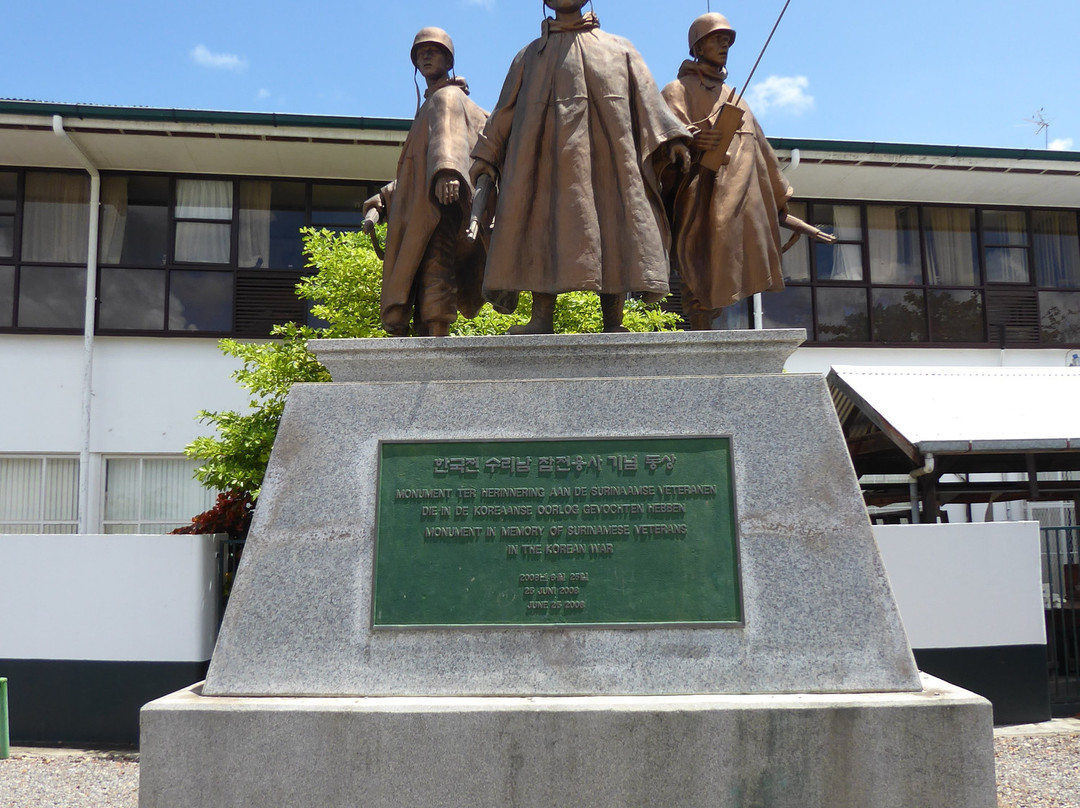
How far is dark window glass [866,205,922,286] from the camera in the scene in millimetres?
14609

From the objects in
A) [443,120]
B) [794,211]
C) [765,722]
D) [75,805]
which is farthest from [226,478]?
[794,211]

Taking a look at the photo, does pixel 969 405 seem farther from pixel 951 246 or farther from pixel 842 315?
pixel 951 246

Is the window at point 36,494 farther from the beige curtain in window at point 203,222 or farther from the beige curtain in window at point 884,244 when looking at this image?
the beige curtain in window at point 884,244

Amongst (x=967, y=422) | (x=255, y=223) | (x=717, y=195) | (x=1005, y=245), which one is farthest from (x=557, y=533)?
(x=1005, y=245)

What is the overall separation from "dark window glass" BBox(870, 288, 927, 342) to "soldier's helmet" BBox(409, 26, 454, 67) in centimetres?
1090

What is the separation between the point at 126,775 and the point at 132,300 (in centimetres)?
839

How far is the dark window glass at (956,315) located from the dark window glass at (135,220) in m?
12.1

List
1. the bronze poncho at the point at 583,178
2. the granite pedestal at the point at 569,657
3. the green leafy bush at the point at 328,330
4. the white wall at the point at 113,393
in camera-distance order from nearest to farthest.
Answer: the granite pedestal at the point at 569,657 < the bronze poncho at the point at 583,178 < the green leafy bush at the point at 328,330 < the white wall at the point at 113,393

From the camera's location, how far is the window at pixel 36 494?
12477 mm

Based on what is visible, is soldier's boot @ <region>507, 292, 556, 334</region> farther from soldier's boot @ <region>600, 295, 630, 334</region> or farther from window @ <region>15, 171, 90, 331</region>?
window @ <region>15, 171, 90, 331</region>

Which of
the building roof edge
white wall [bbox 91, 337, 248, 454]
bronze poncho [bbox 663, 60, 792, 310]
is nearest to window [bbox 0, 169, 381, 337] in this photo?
white wall [bbox 91, 337, 248, 454]

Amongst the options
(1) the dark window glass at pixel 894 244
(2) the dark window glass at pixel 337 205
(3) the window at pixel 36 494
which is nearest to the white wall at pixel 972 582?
(1) the dark window glass at pixel 894 244

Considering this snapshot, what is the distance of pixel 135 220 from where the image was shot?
520 inches

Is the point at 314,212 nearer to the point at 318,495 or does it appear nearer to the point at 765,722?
the point at 318,495
